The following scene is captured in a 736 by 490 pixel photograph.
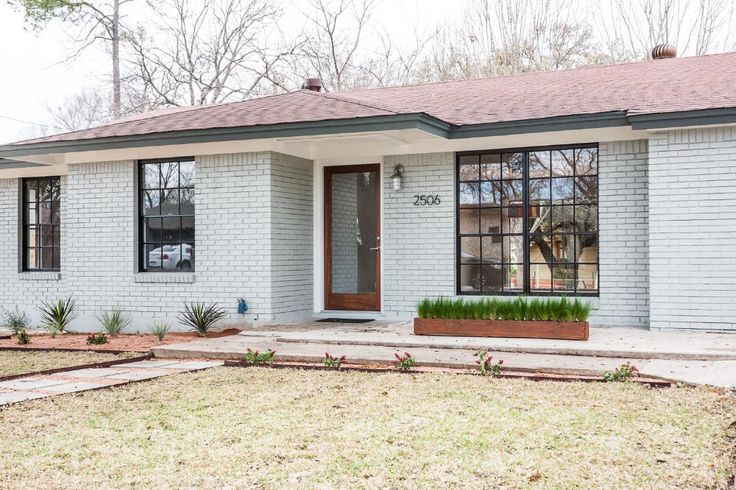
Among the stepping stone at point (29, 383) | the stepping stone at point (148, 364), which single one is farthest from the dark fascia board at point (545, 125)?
the stepping stone at point (29, 383)

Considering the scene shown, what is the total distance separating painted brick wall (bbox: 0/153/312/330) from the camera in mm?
11141

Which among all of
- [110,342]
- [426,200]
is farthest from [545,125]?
[110,342]

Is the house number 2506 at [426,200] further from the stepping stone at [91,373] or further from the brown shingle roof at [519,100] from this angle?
the stepping stone at [91,373]

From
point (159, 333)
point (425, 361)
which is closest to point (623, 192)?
point (425, 361)

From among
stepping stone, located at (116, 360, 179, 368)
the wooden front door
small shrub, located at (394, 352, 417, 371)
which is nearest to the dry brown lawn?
stepping stone, located at (116, 360, 179, 368)

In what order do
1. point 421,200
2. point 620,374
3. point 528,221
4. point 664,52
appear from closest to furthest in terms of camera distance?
point 620,374 → point 528,221 → point 421,200 → point 664,52

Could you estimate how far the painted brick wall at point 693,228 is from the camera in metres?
9.33

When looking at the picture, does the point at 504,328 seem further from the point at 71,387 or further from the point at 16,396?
the point at 16,396

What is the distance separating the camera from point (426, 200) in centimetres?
1152

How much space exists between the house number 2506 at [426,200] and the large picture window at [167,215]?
3.37 metres

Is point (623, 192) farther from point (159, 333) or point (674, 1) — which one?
point (674, 1)

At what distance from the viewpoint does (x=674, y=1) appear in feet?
74.0

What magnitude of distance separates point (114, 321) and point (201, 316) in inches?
53.1

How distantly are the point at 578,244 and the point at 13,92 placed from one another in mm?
29901
